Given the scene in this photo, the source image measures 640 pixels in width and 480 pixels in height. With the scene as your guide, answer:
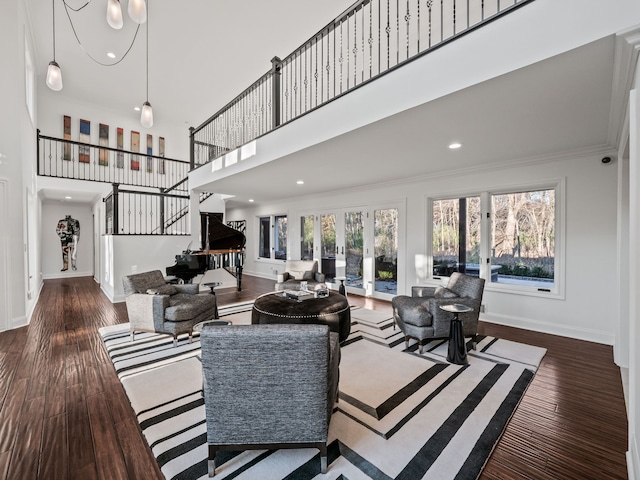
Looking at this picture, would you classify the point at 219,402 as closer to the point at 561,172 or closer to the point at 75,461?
the point at 75,461

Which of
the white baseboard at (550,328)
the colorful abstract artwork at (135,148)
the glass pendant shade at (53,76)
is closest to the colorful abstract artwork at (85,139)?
the colorful abstract artwork at (135,148)

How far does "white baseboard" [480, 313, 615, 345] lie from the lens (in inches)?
148

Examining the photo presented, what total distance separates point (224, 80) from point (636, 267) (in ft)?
26.0

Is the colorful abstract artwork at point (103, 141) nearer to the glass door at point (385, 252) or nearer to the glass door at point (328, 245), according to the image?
the glass door at point (328, 245)

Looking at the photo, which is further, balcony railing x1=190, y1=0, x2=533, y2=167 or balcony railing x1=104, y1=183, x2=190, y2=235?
balcony railing x1=104, y1=183, x2=190, y2=235

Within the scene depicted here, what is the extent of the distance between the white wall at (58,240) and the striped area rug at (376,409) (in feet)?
25.8

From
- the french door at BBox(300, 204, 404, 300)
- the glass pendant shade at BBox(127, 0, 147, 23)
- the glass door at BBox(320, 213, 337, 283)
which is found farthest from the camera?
the glass door at BBox(320, 213, 337, 283)

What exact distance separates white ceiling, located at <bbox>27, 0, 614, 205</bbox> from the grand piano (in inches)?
38.1

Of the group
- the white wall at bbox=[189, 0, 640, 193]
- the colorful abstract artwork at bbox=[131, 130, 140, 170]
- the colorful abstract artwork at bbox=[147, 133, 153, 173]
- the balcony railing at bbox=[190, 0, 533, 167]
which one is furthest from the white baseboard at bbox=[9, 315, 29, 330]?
the colorful abstract artwork at bbox=[147, 133, 153, 173]

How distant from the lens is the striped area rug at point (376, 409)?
1.73 m

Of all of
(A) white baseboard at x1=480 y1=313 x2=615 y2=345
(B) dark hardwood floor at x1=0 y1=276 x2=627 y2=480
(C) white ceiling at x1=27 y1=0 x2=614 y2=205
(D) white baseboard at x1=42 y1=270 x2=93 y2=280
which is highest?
(C) white ceiling at x1=27 y1=0 x2=614 y2=205

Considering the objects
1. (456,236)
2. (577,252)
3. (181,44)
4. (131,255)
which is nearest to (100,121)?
(181,44)

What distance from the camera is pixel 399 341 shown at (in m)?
3.76

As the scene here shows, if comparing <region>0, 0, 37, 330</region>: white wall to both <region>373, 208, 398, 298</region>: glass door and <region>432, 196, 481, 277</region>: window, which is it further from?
<region>432, 196, 481, 277</region>: window
